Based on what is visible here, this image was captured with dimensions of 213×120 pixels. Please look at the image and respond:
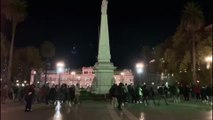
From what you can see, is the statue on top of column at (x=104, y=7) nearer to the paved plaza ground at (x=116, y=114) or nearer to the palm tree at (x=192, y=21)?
the palm tree at (x=192, y=21)

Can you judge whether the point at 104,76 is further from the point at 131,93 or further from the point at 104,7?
the point at 131,93

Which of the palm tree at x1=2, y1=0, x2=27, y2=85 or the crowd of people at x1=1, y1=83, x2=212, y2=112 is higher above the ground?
the palm tree at x1=2, y1=0, x2=27, y2=85

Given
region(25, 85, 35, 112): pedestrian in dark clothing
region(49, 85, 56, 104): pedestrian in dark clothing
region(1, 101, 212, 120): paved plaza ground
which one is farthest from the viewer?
region(49, 85, 56, 104): pedestrian in dark clothing

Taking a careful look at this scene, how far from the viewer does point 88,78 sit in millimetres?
173875

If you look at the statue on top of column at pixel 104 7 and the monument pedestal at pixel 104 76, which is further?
the statue on top of column at pixel 104 7

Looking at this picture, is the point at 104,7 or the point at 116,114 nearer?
the point at 116,114

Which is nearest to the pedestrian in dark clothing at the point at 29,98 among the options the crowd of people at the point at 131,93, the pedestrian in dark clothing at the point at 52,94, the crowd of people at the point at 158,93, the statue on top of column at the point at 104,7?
the crowd of people at the point at 131,93

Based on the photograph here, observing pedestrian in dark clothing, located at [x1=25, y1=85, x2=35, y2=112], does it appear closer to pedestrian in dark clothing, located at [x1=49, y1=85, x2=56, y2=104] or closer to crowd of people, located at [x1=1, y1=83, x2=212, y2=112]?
crowd of people, located at [x1=1, y1=83, x2=212, y2=112]

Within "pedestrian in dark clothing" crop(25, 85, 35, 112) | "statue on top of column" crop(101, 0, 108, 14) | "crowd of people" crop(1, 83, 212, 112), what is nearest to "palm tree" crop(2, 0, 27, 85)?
"statue on top of column" crop(101, 0, 108, 14)

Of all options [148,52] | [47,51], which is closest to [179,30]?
[47,51]

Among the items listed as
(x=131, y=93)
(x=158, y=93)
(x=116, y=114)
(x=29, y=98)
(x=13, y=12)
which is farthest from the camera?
(x=13, y=12)

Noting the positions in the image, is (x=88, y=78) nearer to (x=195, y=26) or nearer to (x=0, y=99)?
(x=195, y=26)

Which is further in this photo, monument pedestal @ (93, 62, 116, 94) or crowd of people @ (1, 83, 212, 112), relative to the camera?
monument pedestal @ (93, 62, 116, 94)

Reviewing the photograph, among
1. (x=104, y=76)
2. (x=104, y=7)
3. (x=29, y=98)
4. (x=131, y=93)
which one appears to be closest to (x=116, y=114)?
(x=29, y=98)
